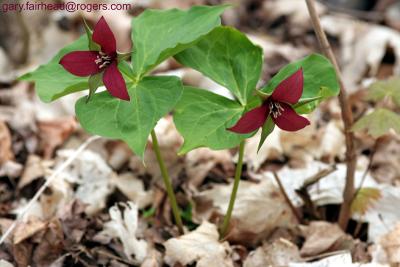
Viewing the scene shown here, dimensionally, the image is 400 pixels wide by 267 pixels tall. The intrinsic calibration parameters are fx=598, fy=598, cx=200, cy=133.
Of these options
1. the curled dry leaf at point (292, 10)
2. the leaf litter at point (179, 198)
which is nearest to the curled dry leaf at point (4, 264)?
the leaf litter at point (179, 198)

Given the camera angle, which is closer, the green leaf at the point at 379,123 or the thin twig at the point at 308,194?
the green leaf at the point at 379,123

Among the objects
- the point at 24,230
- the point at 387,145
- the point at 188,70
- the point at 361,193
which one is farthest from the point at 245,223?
the point at 188,70

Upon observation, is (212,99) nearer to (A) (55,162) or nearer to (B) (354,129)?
(B) (354,129)

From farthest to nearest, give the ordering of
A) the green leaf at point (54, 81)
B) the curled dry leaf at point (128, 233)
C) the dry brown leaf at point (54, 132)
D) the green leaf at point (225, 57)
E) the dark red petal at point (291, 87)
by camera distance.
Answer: the dry brown leaf at point (54, 132) < the curled dry leaf at point (128, 233) < the green leaf at point (225, 57) < the green leaf at point (54, 81) < the dark red petal at point (291, 87)

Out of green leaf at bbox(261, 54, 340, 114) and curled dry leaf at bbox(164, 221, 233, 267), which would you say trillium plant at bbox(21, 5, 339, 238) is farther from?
curled dry leaf at bbox(164, 221, 233, 267)

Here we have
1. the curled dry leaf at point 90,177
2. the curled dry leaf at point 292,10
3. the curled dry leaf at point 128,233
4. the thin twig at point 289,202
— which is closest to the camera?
the curled dry leaf at point 128,233

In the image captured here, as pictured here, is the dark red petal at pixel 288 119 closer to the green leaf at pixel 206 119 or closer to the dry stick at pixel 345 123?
the green leaf at pixel 206 119

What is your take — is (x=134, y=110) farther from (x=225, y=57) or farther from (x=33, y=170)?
(x=33, y=170)

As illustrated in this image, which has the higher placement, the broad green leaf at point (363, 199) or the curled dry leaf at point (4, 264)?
the broad green leaf at point (363, 199)
